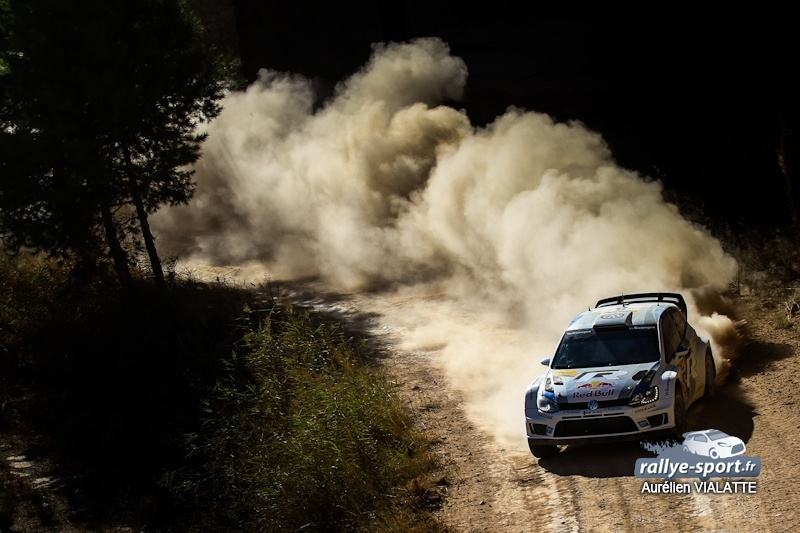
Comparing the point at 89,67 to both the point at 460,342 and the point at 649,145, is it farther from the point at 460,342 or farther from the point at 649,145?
the point at 649,145

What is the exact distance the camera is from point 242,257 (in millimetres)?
26906

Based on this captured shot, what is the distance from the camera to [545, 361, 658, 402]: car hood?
1112cm

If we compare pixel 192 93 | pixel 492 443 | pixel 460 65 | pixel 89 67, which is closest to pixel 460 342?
pixel 492 443

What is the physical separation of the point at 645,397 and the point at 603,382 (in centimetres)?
52

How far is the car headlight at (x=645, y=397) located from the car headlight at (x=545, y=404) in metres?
0.89

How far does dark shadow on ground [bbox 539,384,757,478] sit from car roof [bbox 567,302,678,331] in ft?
4.34

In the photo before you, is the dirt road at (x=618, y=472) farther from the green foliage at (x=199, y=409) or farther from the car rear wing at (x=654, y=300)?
the car rear wing at (x=654, y=300)

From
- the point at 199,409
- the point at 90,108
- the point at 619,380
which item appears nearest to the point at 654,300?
the point at 619,380

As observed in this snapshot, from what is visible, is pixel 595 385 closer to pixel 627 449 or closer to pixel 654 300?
pixel 627 449

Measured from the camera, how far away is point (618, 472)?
1085 cm

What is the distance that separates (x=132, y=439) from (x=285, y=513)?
714 centimetres

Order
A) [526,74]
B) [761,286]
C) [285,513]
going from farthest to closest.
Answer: [526,74]
[761,286]
[285,513]

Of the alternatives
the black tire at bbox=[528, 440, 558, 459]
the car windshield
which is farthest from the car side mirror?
the black tire at bbox=[528, 440, 558, 459]

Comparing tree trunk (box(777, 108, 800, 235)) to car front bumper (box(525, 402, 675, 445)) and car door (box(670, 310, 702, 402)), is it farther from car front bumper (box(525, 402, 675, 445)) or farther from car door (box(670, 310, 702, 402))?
car front bumper (box(525, 402, 675, 445))
